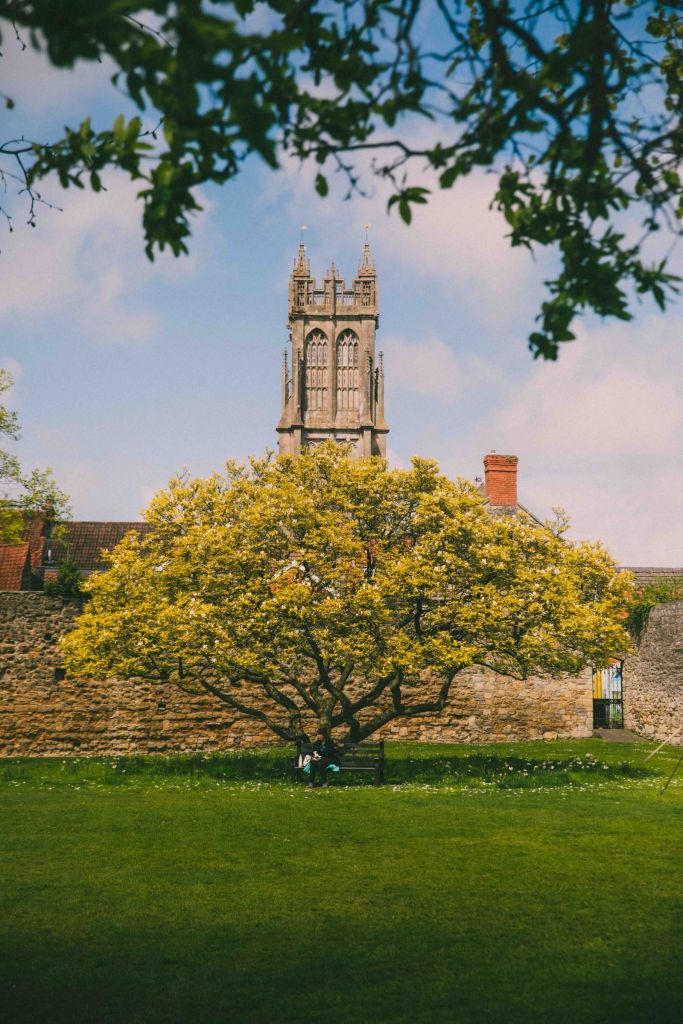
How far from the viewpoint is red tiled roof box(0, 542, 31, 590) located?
31953mm

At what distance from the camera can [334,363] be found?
263ft

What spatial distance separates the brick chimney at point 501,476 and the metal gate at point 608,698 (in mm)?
5645

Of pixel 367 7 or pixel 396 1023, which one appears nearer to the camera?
pixel 367 7

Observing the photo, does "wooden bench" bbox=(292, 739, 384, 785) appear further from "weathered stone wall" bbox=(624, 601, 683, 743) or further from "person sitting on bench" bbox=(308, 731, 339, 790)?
"weathered stone wall" bbox=(624, 601, 683, 743)

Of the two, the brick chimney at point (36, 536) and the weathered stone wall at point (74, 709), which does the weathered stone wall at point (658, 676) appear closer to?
the weathered stone wall at point (74, 709)

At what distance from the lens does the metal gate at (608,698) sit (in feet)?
91.4

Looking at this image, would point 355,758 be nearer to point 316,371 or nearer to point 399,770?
point 399,770

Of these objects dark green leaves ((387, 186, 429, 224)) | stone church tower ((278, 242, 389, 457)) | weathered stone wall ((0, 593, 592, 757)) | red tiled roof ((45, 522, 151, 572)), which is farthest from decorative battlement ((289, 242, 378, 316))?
dark green leaves ((387, 186, 429, 224))

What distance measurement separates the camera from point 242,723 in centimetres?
2262

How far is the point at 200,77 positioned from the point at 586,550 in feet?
49.6

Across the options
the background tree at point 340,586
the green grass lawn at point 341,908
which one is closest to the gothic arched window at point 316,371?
the background tree at point 340,586

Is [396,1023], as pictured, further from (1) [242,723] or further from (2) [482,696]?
Result: (2) [482,696]

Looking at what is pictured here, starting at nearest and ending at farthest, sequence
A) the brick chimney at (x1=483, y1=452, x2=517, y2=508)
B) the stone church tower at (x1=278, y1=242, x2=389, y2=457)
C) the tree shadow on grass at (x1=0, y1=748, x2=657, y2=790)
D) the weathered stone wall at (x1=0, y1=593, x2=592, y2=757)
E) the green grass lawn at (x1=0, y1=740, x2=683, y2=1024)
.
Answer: the green grass lawn at (x1=0, y1=740, x2=683, y2=1024), the tree shadow on grass at (x1=0, y1=748, x2=657, y2=790), the weathered stone wall at (x1=0, y1=593, x2=592, y2=757), the brick chimney at (x1=483, y1=452, x2=517, y2=508), the stone church tower at (x1=278, y1=242, x2=389, y2=457)

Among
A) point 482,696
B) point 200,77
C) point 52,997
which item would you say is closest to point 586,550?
point 482,696
